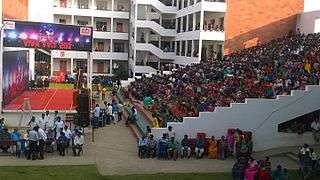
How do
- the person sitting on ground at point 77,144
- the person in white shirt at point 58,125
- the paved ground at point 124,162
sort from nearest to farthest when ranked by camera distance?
the paved ground at point 124,162
the person sitting on ground at point 77,144
the person in white shirt at point 58,125

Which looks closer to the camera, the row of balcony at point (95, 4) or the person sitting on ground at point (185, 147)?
the person sitting on ground at point (185, 147)

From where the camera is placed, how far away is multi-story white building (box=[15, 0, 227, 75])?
44812 millimetres

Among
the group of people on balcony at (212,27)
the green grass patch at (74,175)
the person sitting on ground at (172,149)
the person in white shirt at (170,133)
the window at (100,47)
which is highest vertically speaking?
the group of people on balcony at (212,27)

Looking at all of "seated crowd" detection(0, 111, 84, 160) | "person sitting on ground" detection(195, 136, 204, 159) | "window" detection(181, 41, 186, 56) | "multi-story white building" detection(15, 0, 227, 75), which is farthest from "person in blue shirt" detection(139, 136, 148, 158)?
"window" detection(181, 41, 186, 56)

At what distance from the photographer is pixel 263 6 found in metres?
43.5

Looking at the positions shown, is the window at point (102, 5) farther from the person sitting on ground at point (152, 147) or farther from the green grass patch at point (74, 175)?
the green grass patch at point (74, 175)

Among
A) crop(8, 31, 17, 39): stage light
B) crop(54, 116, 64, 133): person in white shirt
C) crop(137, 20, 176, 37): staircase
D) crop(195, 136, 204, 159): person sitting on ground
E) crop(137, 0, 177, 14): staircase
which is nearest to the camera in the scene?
crop(195, 136, 204, 159): person sitting on ground

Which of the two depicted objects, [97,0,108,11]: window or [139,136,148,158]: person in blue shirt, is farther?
[97,0,108,11]: window

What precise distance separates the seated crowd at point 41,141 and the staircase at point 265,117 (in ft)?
17.6

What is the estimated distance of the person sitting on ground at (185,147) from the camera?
71.3 ft

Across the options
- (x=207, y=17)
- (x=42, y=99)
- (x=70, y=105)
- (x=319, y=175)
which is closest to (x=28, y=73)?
(x=42, y=99)

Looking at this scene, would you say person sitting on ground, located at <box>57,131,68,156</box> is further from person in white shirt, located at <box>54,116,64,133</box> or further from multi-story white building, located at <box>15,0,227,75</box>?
multi-story white building, located at <box>15,0,227,75</box>

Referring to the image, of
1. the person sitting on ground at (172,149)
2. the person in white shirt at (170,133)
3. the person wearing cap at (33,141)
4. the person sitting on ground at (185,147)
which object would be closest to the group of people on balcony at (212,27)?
the person in white shirt at (170,133)

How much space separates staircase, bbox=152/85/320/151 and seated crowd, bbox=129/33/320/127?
1.91 feet
